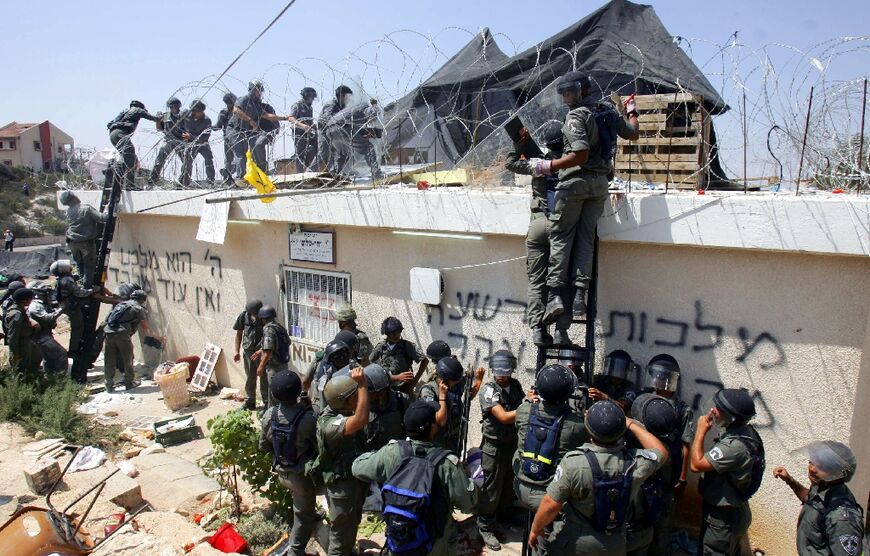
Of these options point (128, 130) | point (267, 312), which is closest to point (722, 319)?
point (267, 312)

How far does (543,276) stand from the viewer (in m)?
4.50

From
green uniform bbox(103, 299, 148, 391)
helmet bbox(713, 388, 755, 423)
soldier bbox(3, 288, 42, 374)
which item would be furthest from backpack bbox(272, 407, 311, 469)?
soldier bbox(3, 288, 42, 374)

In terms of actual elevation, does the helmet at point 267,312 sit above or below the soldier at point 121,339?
above

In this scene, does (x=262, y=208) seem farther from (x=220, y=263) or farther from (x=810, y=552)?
(x=810, y=552)

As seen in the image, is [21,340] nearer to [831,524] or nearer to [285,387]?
[285,387]

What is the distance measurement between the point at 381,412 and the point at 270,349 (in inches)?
123

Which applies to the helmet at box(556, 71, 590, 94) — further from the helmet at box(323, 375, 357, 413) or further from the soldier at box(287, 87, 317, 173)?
the soldier at box(287, 87, 317, 173)

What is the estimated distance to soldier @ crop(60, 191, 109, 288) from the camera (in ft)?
31.7

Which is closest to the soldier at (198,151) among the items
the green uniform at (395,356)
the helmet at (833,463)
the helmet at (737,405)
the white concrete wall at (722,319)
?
the white concrete wall at (722,319)

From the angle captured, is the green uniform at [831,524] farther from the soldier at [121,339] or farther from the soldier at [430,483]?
the soldier at [121,339]

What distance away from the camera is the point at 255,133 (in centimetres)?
830

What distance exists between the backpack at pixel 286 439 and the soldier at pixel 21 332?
5.63 m

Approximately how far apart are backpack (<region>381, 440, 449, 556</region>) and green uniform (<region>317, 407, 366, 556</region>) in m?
0.69

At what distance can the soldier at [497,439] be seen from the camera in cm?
436
